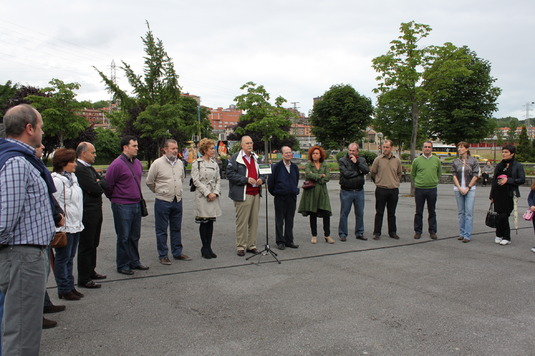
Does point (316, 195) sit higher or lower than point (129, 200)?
lower

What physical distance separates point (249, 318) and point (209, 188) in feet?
9.50

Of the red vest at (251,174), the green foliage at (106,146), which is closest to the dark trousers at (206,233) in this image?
the red vest at (251,174)

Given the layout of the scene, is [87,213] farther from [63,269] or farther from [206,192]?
[206,192]

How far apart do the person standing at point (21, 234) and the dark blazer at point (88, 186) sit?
95.3 inches

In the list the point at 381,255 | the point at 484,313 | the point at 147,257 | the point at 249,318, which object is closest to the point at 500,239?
the point at 381,255

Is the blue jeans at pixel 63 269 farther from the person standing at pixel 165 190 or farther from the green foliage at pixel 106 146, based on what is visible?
the green foliage at pixel 106 146

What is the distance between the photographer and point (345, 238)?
A: 7.93m

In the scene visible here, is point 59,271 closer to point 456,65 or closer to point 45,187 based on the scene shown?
point 45,187

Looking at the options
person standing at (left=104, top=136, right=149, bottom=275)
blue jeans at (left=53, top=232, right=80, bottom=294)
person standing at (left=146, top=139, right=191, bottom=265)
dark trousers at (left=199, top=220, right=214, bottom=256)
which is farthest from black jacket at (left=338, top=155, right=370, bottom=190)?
blue jeans at (left=53, top=232, right=80, bottom=294)

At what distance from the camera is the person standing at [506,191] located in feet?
24.2

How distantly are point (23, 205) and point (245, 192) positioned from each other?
4312 mm

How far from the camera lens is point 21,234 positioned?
2699 mm

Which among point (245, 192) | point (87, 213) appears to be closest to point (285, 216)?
point (245, 192)

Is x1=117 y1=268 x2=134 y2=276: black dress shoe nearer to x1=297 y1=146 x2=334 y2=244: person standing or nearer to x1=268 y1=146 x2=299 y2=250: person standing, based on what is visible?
x1=268 y1=146 x2=299 y2=250: person standing
